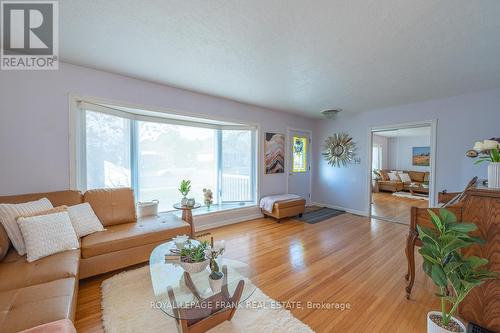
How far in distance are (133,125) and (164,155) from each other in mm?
683

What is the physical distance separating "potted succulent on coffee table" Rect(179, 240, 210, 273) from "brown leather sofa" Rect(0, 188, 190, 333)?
0.71 meters

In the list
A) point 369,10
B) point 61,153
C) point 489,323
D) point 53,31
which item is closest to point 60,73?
point 53,31

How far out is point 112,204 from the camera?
8.42ft

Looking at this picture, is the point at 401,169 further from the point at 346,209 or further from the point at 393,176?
the point at 346,209

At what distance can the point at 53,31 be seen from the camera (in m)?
1.83

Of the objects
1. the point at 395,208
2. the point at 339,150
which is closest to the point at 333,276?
the point at 339,150

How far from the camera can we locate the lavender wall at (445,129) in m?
3.19

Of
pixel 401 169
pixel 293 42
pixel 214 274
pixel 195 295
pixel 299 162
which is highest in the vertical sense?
pixel 293 42

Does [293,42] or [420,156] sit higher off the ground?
[293,42]

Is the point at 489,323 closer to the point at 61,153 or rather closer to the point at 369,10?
the point at 369,10

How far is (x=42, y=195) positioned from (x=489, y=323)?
419 centimetres

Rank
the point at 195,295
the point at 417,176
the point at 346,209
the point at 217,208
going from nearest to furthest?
1. the point at 195,295
2. the point at 217,208
3. the point at 346,209
4. the point at 417,176

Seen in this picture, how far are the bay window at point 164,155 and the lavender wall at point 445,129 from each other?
246 centimetres

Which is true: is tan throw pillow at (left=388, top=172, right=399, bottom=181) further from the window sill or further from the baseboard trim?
the window sill
